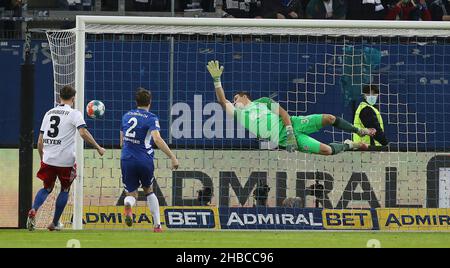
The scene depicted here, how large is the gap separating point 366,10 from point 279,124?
12.3 feet

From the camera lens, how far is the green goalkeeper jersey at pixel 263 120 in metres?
23.5

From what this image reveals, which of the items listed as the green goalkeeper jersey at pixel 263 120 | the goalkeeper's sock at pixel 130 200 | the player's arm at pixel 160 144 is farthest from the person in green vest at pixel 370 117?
the goalkeeper's sock at pixel 130 200

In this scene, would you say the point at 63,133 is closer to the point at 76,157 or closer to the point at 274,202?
the point at 76,157

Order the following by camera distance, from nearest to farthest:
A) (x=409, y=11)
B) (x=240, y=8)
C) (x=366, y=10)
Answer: (x=240, y=8), (x=366, y=10), (x=409, y=11)

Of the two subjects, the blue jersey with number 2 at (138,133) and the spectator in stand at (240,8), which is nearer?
the blue jersey with number 2 at (138,133)

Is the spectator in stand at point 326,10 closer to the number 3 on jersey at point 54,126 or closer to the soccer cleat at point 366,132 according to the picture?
the soccer cleat at point 366,132

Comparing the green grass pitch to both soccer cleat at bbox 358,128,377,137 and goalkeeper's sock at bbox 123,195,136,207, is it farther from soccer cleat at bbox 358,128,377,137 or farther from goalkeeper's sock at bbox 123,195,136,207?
soccer cleat at bbox 358,128,377,137

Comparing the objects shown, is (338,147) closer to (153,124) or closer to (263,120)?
(263,120)

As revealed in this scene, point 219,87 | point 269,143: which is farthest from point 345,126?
point 219,87

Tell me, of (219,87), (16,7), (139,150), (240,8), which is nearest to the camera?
(139,150)

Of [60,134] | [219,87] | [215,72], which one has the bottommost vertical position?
[60,134]

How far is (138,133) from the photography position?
2061 cm

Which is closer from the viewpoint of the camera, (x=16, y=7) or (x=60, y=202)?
(x=60, y=202)

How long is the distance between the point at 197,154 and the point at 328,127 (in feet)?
6.67
